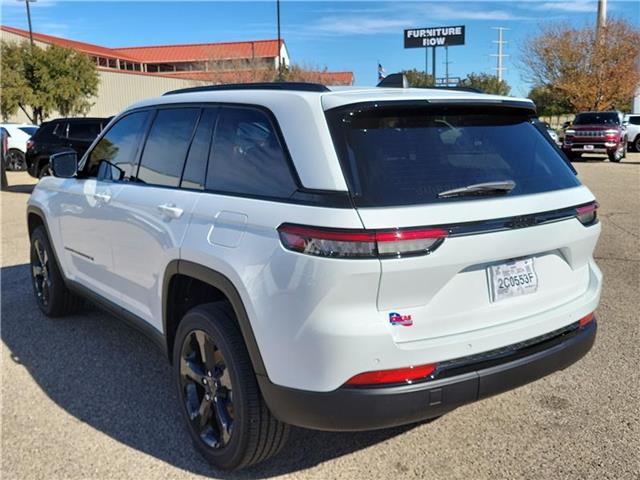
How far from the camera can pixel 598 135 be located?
2259 cm

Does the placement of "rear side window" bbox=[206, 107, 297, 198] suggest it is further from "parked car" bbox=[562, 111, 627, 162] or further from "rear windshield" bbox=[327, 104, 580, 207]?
"parked car" bbox=[562, 111, 627, 162]

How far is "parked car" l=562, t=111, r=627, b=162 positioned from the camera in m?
22.5

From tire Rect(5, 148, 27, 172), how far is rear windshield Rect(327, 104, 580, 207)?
20.1 metres

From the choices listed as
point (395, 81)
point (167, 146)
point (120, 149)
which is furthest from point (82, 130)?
point (395, 81)

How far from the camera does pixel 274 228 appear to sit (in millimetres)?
2441

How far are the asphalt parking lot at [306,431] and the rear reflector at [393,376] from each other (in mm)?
725

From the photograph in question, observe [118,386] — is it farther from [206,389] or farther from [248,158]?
[248,158]

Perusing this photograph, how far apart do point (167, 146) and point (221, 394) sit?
1.47 m

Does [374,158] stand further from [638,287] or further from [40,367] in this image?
[638,287]

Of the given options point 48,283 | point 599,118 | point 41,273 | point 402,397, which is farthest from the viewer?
point 599,118

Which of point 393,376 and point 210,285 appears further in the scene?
point 210,285

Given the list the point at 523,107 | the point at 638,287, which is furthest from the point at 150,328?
the point at 638,287

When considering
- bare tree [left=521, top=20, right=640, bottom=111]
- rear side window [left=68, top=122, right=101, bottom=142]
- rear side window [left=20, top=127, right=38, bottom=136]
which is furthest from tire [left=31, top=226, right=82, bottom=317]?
bare tree [left=521, top=20, right=640, bottom=111]

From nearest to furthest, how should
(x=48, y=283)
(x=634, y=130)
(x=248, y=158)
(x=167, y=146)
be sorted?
(x=248, y=158) < (x=167, y=146) < (x=48, y=283) < (x=634, y=130)
